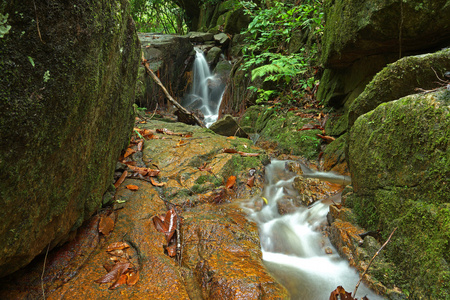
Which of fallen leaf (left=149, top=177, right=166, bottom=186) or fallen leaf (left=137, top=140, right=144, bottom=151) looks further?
fallen leaf (left=137, top=140, right=144, bottom=151)

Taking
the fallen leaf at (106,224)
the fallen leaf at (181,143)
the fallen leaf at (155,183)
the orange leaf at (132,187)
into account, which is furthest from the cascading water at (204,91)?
the fallen leaf at (106,224)

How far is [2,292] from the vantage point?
5.29 ft

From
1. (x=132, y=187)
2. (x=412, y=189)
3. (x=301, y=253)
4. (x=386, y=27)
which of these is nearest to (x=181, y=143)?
(x=132, y=187)

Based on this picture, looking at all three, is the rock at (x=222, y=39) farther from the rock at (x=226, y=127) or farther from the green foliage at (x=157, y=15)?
the rock at (x=226, y=127)

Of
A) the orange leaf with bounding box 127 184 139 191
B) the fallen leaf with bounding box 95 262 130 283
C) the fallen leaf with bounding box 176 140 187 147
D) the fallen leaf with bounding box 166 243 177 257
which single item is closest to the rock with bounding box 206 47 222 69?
the fallen leaf with bounding box 176 140 187 147

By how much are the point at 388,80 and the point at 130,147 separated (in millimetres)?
3928

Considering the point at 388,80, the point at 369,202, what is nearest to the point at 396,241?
the point at 369,202

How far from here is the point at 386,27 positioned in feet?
11.2

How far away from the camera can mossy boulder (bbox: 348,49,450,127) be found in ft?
8.71

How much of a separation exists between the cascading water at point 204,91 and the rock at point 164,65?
1.63 feet

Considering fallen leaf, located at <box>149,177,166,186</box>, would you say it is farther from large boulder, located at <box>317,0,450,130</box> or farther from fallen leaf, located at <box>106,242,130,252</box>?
large boulder, located at <box>317,0,450,130</box>

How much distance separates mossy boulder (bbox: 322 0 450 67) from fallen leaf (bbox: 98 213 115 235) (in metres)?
4.22

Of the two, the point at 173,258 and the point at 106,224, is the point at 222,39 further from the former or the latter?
the point at 173,258

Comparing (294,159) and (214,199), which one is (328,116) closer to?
(294,159)
